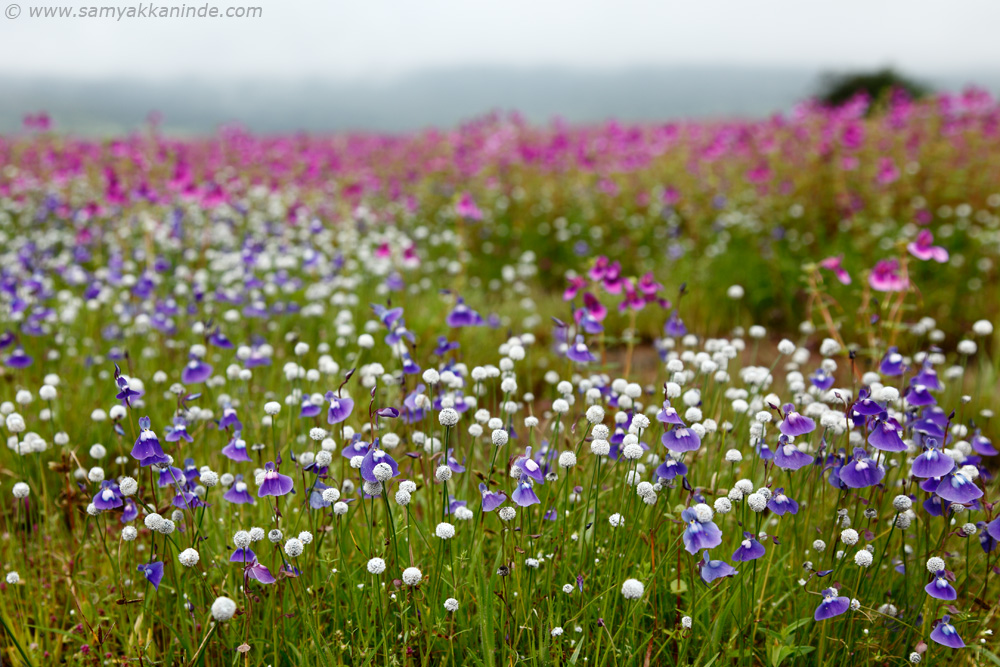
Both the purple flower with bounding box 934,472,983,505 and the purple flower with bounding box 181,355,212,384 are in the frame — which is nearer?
the purple flower with bounding box 934,472,983,505

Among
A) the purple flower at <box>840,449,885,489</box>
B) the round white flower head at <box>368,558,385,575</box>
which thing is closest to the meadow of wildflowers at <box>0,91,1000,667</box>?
the purple flower at <box>840,449,885,489</box>

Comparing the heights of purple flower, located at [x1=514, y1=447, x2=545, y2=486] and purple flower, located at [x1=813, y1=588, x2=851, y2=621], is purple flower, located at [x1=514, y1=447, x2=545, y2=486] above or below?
above

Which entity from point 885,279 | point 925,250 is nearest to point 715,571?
point 885,279

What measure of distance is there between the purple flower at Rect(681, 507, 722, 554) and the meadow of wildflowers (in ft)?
0.06

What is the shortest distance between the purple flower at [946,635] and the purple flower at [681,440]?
2.61 feet

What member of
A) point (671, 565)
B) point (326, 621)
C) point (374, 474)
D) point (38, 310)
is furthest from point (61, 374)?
point (671, 565)

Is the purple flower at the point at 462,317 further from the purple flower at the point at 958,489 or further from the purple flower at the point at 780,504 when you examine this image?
the purple flower at the point at 958,489

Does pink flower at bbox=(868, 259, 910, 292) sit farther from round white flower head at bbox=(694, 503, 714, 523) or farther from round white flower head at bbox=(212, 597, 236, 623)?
round white flower head at bbox=(212, 597, 236, 623)

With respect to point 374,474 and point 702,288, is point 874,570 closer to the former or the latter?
point 374,474

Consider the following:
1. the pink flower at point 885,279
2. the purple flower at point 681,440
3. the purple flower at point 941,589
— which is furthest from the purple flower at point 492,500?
the pink flower at point 885,279

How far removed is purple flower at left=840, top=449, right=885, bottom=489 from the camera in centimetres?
196

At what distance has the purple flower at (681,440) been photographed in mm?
1892

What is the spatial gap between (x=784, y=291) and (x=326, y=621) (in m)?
5.14

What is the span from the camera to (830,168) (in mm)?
7734
